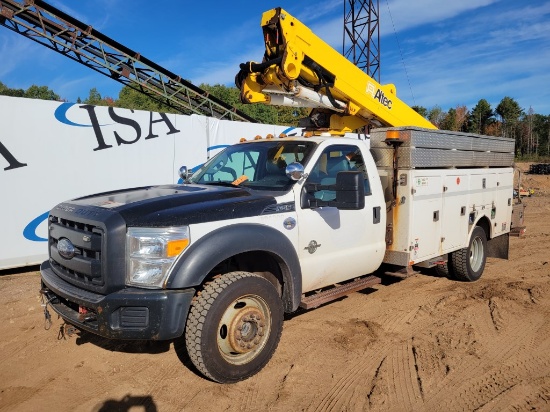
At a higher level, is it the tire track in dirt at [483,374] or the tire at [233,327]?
the tire at [233,327]

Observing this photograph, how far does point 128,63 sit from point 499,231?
1253cm

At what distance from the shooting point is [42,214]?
7113mm

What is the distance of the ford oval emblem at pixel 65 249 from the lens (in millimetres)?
3326

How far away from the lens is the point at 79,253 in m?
3.30

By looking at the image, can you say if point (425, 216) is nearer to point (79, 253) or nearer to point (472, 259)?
point (472, 259)

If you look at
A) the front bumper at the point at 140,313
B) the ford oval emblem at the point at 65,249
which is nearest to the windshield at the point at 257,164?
the front bumper at the point at 140,313

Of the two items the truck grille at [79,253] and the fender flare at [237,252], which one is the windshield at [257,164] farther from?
the truck grille at [79,253]

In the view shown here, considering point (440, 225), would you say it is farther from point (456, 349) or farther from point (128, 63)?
point (128, 63)

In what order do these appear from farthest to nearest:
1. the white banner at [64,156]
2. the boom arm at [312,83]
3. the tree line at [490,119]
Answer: the tree line at [490,119], the white banner at [64,156], the boom arm at [312,83]

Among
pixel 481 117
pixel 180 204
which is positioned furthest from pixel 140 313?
pixel 481 117

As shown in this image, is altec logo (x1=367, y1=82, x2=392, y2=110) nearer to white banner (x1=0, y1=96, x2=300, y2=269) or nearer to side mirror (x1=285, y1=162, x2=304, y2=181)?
side mirror (x1=285, y1=162, x2=304, y2=181)

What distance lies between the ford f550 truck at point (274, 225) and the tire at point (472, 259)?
3 centimetres

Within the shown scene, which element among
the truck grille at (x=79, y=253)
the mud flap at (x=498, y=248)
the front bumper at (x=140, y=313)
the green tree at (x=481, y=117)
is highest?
the green tree at (x=481, y=117)

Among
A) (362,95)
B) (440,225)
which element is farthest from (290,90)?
(440,225)
